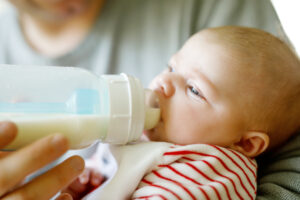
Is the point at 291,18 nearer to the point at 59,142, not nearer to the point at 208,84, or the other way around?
the point at 208,84

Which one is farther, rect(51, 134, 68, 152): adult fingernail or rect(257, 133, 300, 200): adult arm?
rect(257, 133, 300, 200): adult arm

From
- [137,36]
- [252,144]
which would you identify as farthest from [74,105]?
[137,36]

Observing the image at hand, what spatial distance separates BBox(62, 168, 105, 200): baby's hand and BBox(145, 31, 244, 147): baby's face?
217 mm

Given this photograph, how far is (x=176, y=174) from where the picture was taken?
0.67m

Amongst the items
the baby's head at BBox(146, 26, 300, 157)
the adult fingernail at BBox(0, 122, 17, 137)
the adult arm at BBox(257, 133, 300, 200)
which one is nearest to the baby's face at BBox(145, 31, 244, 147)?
the baby's head at BBox(146, 26, 300, 157)

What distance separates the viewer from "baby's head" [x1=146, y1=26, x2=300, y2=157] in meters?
0.77

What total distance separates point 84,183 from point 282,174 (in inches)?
22.1

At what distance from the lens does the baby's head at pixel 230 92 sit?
0.77 meters

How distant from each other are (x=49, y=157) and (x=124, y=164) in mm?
246

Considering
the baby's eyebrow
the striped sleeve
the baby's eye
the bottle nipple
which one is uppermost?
the baby's eyebrow

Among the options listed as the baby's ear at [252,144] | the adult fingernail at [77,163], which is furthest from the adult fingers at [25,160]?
the baby's ear at [252,144]

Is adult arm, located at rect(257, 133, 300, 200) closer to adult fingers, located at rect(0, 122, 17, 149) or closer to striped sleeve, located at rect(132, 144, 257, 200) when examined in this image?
striped sleeve, located at rect(132, 144, 257, 200)

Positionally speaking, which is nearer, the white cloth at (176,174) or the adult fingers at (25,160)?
the adult fingers at (25,160)

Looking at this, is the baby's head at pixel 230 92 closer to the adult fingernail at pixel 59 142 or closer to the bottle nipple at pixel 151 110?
the bottle nipple at pixel 151 110
